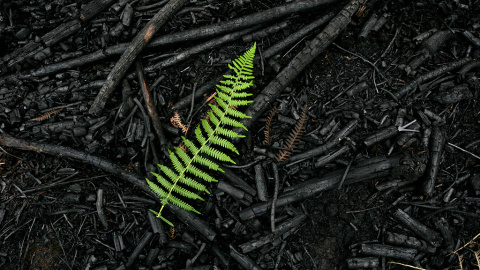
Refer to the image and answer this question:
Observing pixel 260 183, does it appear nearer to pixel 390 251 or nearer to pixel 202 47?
pixel 390 251

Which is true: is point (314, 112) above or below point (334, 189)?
above

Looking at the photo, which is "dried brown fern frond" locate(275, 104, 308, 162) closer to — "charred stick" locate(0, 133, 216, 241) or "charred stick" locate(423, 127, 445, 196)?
"charred stick" locate(0, 133, 216, 241)

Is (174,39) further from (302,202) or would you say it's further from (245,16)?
(302,202)

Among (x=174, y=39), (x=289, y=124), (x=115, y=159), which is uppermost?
(x=174, y=39)

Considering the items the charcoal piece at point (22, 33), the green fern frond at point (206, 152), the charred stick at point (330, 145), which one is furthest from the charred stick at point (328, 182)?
the charcoal piece at point (22, 33)

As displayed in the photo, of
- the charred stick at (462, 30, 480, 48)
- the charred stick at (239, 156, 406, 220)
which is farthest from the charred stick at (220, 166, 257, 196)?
the charred stick at (462, 30, 480, 48)

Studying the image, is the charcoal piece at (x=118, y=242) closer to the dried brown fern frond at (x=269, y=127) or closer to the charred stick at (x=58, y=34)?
the dried brown fern frond at (x=269, y=127)

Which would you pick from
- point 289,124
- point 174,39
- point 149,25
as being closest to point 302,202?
point 289,124
